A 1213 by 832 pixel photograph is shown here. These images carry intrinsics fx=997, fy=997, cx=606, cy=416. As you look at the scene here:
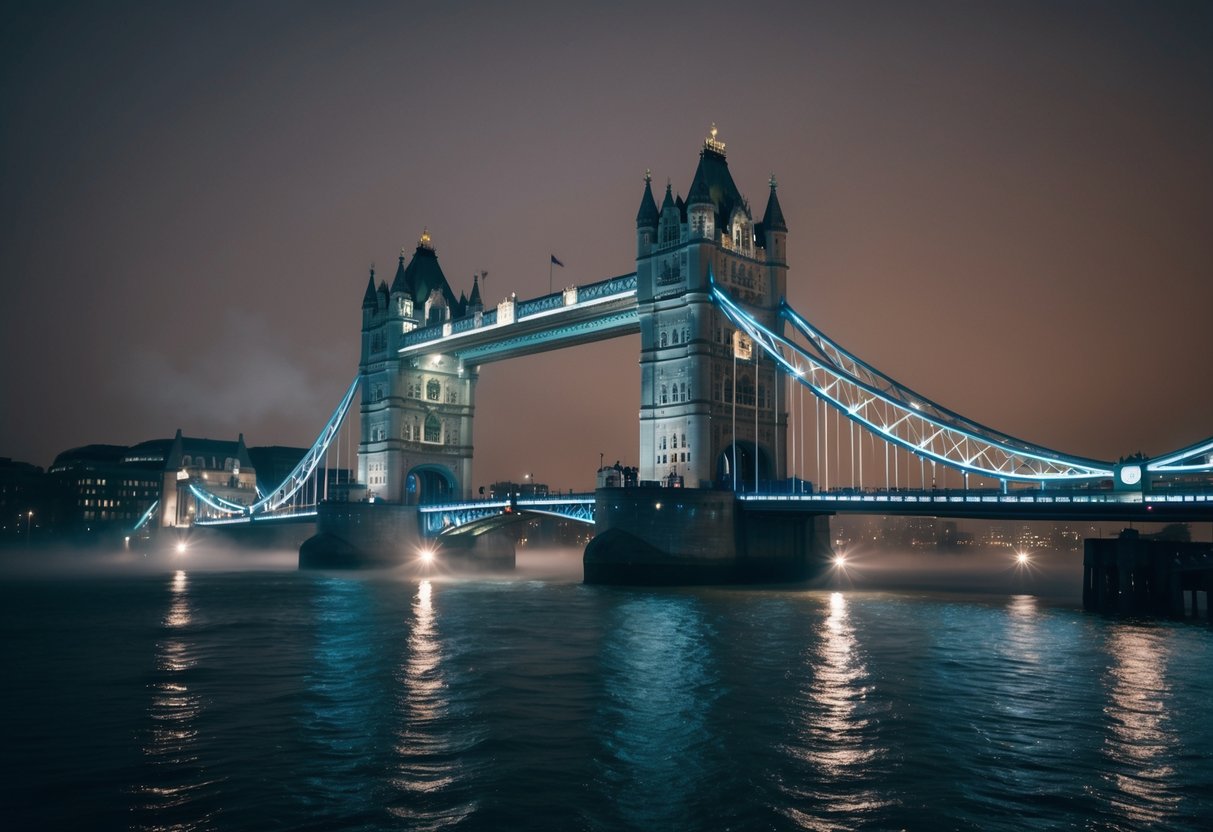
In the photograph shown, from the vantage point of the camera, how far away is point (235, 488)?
152625 mm

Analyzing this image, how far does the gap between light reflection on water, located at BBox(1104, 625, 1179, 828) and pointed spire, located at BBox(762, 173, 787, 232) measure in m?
39.0

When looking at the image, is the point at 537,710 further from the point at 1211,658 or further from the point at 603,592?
the point at 603,592

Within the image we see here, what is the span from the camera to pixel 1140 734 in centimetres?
1903

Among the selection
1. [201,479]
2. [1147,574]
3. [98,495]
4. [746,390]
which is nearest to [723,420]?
[746,390]

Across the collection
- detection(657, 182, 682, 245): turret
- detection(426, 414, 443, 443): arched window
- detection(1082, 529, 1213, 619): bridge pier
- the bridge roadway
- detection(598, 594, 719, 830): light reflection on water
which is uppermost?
detection(657, 182, 682, 245): turret

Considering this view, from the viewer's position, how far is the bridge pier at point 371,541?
3100 inches

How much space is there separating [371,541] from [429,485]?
13380 millimetres

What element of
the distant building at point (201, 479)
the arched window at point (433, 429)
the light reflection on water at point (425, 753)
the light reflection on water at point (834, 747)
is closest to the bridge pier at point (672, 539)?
the light reflection on water at point (834, 747)

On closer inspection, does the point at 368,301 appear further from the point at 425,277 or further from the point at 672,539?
the point at 672,539

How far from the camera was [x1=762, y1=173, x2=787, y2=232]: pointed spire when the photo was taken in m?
64.7

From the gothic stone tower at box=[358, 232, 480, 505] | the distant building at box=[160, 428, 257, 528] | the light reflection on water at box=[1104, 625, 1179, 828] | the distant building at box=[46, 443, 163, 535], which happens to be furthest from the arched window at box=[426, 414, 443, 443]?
the distant building at box=[46, 443, 163, 535]

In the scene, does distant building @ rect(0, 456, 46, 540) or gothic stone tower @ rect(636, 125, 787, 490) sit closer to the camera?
gothic stone tower @ rect(636, 125, 787, 490)

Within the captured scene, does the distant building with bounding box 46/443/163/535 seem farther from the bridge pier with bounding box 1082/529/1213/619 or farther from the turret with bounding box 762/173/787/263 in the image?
the bridge pier with bounding box 1082/529/1213/619

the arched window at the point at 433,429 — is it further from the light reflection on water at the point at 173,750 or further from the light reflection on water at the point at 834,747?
the light reflection on water at the point at 834,747
